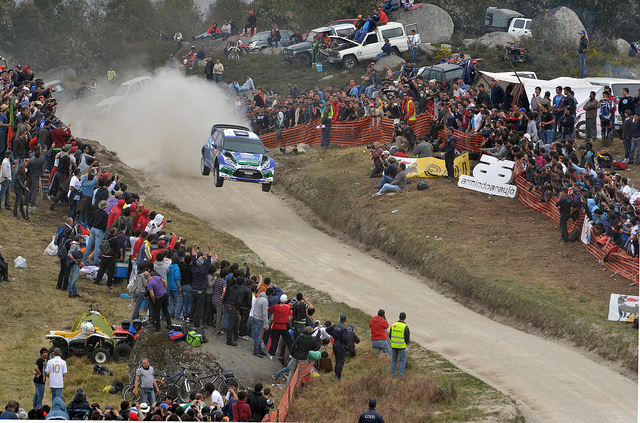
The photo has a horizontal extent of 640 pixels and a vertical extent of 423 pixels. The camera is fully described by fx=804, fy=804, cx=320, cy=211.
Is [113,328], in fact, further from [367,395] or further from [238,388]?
[367,395]

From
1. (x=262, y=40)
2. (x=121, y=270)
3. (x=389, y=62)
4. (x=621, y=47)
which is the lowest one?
(x=121, y=270)

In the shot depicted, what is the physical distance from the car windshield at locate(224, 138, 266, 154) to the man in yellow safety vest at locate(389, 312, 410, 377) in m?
13.0

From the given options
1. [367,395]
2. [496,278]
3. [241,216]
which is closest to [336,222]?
[241,216]

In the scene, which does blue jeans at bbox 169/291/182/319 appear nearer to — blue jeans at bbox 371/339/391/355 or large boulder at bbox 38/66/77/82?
blue jeans at bbox 371/339/391/355

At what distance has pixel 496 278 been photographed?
2164cm

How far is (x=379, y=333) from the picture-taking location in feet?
58.1

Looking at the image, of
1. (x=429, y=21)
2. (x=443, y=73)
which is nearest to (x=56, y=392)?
(x=443, y=73)

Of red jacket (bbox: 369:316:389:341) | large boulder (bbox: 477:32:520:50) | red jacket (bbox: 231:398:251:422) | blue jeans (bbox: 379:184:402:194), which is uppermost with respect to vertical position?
large boulder (bbox: 477:32:520:50)

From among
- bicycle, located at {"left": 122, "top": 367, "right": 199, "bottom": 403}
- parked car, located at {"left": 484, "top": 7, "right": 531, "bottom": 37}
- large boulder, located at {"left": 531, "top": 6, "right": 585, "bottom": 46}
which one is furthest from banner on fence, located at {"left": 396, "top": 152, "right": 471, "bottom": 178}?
parked car, located at {"left": 484, "top": 7, "right": 531, "bottom": 37}

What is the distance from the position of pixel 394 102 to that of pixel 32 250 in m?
17.2

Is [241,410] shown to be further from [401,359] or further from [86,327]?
[86,327]

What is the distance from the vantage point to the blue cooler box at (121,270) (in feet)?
70.1

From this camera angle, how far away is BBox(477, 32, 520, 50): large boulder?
168 feet

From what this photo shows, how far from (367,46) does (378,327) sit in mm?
32228
